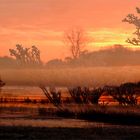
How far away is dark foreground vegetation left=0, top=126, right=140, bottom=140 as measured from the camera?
22062 mm

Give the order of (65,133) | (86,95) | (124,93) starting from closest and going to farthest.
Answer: (65,133)
(124,93)
(86,95)

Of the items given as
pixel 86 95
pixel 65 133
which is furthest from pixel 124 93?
pixel 65 133

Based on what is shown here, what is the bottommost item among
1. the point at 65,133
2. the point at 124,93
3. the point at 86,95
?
the point at 65,133

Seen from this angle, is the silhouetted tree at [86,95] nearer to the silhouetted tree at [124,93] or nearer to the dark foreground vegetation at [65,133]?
the silhouetted tree at [124,93]

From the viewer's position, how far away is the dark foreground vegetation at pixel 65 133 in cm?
2206

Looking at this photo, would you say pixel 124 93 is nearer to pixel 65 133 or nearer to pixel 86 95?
pixel 86 95

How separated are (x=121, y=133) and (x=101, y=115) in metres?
9.58

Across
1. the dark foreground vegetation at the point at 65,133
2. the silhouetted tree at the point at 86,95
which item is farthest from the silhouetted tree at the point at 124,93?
the dark foreground vegetation at the point at 65,133

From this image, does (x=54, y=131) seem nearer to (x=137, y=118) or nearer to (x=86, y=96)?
(x=137, y=118)

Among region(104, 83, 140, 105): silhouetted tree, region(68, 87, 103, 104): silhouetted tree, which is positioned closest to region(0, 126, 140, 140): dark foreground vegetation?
region(104, 83, 140, 105): silhouetted tree

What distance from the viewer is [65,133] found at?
23.7 meters

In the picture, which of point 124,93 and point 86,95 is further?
point 86,95

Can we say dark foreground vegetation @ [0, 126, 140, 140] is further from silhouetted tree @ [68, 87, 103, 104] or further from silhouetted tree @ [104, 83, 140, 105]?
silhouetted tree @ [68, 87, 103, 104]

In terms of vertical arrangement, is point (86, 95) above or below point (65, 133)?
above
